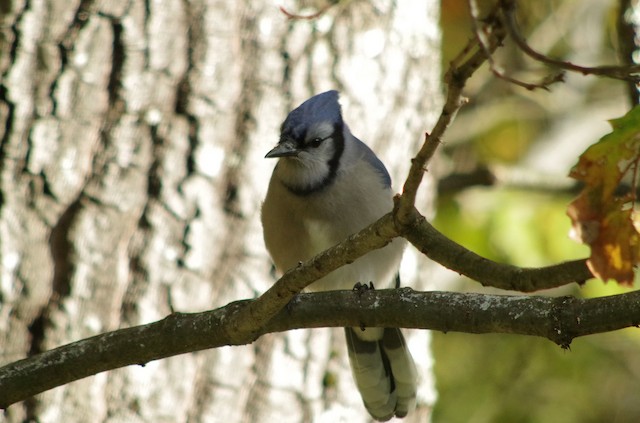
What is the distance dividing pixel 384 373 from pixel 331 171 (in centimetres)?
69

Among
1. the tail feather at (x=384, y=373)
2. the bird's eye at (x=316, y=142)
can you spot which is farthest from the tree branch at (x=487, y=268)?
the tail feather at (x=384, y=373)

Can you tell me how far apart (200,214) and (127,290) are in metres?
0.32

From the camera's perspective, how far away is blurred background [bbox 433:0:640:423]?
4402 mm

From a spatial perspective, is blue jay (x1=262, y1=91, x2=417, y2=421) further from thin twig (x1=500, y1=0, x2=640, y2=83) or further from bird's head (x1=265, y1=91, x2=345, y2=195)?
thin twig (x1=500, y1=0, x2=640, y2=83)

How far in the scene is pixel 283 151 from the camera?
8.82 ft

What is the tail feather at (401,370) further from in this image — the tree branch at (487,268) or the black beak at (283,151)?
the tree branch at (487,268)

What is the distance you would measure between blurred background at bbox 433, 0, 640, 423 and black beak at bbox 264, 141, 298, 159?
132 cm

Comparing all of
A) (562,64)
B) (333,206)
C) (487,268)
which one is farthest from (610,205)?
(333,206)

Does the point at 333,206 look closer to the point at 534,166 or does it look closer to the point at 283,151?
the point at 283,151

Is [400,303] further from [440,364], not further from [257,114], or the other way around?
[440,364]

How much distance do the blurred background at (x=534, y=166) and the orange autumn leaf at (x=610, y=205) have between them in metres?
2.32

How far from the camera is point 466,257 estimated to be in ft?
5.40

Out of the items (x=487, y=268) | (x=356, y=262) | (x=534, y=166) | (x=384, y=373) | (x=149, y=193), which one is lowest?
(x=487, y=268)

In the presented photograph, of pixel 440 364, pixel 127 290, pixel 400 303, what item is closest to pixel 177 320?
pixel 400 303
